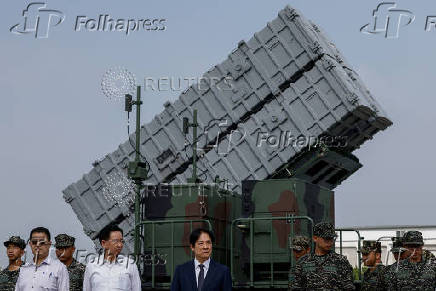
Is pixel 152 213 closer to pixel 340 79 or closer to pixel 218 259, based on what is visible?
pixel 218 259

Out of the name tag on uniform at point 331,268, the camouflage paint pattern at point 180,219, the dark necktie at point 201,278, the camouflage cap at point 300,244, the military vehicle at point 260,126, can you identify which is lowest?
the dark necktie at point 201,278

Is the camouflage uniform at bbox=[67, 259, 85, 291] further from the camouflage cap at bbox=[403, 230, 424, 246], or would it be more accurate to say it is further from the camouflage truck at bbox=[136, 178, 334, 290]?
the camouflage truck at bbox=[136, 178, 334, 290]

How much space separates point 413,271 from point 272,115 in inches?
368

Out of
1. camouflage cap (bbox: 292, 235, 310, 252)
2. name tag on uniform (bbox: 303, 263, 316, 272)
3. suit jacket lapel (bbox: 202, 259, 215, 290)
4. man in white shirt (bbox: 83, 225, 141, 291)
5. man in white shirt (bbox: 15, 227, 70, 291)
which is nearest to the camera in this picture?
suit jacket lapel (bbox: 202, 259, 215, 290)

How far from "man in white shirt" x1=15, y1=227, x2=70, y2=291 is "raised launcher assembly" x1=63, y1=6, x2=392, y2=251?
370 inches

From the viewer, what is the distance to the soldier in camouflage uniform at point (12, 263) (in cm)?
867

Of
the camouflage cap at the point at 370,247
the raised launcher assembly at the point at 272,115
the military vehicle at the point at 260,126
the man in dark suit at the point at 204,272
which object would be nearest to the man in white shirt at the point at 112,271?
the man in dark suit at the point at 204,272

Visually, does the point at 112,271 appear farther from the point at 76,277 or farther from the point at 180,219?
the point at 180,219

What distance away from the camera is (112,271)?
23.2 ft

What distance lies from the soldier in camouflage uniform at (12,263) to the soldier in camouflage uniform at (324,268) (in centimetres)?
298

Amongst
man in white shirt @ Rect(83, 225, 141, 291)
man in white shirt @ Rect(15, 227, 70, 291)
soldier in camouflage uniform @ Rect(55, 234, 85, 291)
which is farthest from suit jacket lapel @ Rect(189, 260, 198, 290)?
soldier in camouflage uniform @ Rect(55, 234, 85, 291)

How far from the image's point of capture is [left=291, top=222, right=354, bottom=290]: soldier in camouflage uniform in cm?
723

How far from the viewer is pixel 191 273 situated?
6727 millimetres

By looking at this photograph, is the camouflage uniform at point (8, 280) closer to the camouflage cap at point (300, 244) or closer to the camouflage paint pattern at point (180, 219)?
the camouflage cap at point (300, 244)
